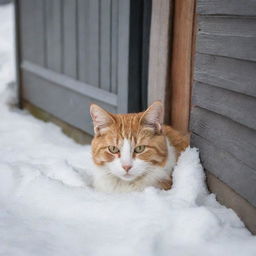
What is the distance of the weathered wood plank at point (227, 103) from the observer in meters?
2.40

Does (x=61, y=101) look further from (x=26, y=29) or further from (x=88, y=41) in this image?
(x=26, y=29)

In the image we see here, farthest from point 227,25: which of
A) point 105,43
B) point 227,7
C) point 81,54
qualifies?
point 81,54

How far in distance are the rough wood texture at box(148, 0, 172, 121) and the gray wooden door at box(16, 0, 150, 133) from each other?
15cm

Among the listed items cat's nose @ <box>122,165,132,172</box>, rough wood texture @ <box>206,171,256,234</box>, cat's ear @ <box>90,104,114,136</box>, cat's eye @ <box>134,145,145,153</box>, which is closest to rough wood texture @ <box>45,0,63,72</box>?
cat's ear @ <box>90,104,114,136</box>

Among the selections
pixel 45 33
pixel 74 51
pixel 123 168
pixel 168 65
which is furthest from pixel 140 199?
pixel 45 33

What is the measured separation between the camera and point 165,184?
3.00 meters

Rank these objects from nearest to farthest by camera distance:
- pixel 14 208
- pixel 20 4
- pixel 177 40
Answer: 1. pixel 14 208
2. pixel 177 40
3. pixel 20 4

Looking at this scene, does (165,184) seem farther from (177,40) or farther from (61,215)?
(177,40)

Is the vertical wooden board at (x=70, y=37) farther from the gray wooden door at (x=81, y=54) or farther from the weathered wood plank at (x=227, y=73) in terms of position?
the weathered wood plank at (x=227, y=73)

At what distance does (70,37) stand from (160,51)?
158 centimetres

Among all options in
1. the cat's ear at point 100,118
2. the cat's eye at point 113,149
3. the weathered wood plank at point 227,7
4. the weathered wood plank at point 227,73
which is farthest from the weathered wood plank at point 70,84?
the weathered wood plank at point 227,7

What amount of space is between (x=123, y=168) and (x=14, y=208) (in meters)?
0.71

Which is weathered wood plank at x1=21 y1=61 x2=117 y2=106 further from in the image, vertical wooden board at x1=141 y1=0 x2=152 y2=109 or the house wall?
the house wall

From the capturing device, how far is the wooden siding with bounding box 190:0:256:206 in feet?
7.86
